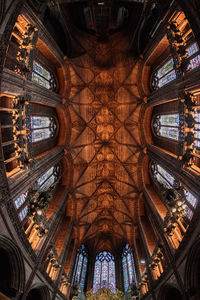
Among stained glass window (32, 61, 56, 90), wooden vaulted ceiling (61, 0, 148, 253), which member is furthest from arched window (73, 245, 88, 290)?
stained glass window (32, 61, 56, 90)

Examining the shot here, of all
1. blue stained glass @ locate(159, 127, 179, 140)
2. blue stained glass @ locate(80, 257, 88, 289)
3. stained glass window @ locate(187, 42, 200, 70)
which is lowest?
blue stained glass @ locate(80, 257, 88, 289)

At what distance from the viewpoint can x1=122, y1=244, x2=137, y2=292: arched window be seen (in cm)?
1612

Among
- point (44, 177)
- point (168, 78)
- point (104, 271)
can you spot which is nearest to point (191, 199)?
point (168, 78)

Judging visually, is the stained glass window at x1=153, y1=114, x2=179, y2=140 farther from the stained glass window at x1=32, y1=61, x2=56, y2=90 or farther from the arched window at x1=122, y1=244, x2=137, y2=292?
the arched window at x1=122, y1=244, x2=137, y2=292

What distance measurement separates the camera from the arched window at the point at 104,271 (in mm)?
17016

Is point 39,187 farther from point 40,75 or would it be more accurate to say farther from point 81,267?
point 81,267

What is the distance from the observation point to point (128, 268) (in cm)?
1758

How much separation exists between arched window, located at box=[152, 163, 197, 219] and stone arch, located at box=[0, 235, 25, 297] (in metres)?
9.07

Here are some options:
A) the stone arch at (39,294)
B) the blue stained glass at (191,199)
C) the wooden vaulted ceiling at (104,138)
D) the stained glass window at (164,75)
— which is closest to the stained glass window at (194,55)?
the stained glass window at (164,75)

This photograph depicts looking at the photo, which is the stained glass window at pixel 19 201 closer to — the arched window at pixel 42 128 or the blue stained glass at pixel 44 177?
the blue stained glass at pixel 44 177

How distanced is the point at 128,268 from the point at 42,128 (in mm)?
16965

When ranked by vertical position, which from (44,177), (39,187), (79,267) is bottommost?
(79,267)

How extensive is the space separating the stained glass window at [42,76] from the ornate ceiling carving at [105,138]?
2.29 m

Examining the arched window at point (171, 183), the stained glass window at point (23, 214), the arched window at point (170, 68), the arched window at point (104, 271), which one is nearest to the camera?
the arched window at point (170, 68)
